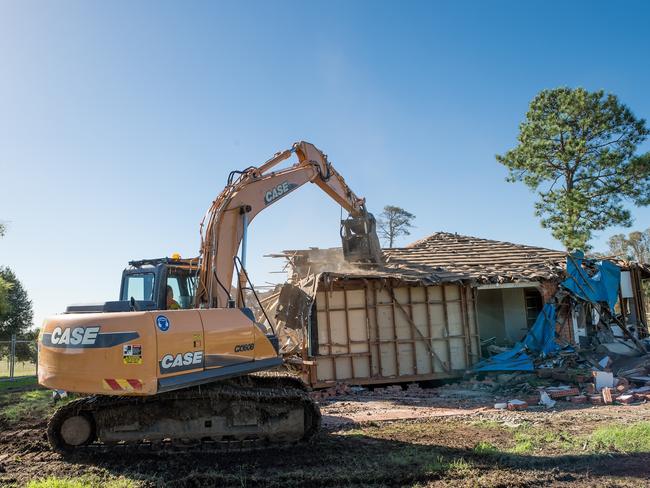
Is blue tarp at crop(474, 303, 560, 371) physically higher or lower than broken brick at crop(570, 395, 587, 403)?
higher

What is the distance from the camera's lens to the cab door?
7102 mm

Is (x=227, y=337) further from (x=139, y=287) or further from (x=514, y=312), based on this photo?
(x=514, y=312)

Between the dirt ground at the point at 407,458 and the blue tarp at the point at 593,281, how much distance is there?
6620 mm

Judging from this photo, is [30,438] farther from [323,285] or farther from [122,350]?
[323,285]

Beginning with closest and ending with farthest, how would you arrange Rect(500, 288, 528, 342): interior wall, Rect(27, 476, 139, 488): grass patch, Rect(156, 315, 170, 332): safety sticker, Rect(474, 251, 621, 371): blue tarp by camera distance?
1. Rect(27, 476, 139, 488): grass patch
2. Rect(156, 315, 170, 332): safety sticker
3. Rect(474, 251, 621, 371): blue tarp
4. Rect(500, 288, 528, 342): interior wall

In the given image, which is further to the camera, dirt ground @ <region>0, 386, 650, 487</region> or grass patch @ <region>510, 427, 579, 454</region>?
grass patch @ <region>510, 427, 579, 454</region>

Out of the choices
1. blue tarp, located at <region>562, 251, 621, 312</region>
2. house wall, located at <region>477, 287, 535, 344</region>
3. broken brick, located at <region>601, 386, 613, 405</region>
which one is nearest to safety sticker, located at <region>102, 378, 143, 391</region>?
broken brick, located at <region>601, 386, 613, 405</region>

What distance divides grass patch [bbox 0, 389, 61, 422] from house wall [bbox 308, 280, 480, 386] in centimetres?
658

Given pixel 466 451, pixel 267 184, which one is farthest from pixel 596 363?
pixel 267 184

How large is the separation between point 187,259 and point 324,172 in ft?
15.2

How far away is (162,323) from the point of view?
6.68 metres

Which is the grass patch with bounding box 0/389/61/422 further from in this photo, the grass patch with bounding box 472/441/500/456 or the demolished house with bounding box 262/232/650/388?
the grass patch with bounding box 472/441/500/456

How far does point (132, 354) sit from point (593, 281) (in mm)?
14196

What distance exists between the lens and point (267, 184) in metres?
9.38
